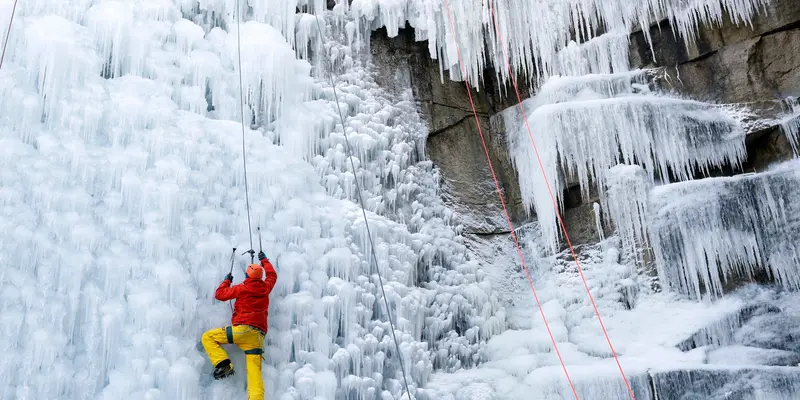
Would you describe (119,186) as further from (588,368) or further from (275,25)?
(588,368)

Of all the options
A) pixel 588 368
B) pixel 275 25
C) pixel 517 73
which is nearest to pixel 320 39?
pixel 275 25

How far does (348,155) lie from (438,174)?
1.28 m

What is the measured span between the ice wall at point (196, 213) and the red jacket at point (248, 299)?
0.23 m

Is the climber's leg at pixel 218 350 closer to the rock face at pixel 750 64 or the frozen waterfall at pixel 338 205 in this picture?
the frozen waterfall at pixel 338 205

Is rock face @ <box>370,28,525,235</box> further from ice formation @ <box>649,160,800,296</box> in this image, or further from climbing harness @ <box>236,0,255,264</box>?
ice formation @ <box>649,160,800,296</box>

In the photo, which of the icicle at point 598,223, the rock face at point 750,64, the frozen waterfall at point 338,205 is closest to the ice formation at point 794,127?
the rock face at point 750,64

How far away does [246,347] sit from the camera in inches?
185

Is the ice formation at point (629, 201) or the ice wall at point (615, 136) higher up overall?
the ice wall at point (615, 136)

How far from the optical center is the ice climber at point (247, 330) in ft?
15.1

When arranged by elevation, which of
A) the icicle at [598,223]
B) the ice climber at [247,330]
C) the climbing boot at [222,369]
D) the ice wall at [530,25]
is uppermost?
the ice wall at [530,25]

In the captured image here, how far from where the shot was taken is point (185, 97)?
565 cm

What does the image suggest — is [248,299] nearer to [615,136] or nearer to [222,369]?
[222,369]

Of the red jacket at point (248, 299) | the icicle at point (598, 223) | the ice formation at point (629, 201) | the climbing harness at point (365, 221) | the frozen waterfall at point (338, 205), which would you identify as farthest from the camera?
the icicle at point (598, 223)

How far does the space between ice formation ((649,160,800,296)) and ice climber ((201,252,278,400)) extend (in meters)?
3.99
